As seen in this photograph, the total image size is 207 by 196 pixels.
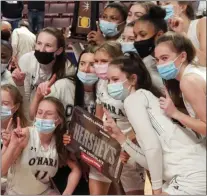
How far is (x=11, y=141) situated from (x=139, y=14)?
883 millimetres

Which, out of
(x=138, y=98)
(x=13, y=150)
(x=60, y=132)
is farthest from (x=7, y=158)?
(x=138, y=98)

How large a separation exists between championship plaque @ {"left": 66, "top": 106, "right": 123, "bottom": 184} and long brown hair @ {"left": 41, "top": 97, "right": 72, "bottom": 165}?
0.12ft

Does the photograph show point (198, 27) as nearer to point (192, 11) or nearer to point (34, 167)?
point (192, 11)

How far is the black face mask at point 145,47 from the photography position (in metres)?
1.99

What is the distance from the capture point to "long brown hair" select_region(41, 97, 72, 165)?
222 cm

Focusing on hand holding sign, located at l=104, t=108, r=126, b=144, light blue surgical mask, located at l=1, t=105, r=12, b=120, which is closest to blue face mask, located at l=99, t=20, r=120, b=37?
hand holding sign, located at l=104, t=108, r=126, b=144

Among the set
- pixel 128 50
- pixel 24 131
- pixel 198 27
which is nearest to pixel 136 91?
pixel 128 50

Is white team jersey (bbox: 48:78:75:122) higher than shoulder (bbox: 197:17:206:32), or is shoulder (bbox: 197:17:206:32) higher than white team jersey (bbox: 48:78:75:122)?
shoulder (bbox: 197:17:206:32)

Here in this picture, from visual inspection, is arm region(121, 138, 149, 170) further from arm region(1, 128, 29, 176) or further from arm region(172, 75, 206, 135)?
arm region(1, 128, 29, 176)

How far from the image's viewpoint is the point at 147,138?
1883 millimetres

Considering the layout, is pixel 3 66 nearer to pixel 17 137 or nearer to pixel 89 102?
pixel 17 137

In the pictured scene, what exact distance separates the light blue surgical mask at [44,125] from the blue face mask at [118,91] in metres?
0.38

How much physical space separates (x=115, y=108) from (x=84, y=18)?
1.59 feet

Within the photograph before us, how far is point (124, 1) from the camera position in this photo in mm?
2100
